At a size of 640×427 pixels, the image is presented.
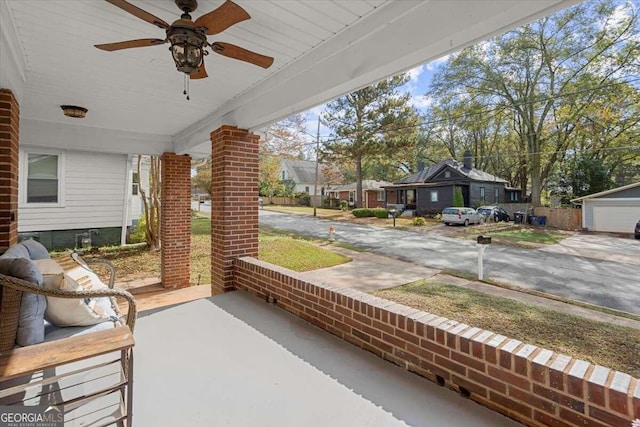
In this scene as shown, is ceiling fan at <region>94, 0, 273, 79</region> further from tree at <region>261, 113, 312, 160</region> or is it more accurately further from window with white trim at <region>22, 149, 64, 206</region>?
tree at <region>261, 113, 312, 160</region>

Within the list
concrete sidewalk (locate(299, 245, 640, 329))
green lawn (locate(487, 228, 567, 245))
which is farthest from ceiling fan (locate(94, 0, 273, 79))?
green lawn (locate(487, 228, 567, 245))

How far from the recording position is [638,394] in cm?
118

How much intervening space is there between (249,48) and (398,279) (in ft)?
19.2

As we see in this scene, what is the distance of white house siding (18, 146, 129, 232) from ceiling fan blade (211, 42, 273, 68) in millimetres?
7476

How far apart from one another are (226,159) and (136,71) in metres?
1.22

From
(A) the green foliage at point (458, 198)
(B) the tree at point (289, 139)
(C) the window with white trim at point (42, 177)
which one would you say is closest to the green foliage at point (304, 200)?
(B) the tree at point (289, 139)

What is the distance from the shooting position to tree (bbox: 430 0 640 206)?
1534 cm

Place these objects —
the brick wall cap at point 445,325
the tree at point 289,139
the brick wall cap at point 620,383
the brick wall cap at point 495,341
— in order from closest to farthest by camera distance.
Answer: the brick wall cap at point 620,383 < the brick wall cap at point 495,341 < the brick wall cap at point 445,325 < the tree at point 289,139

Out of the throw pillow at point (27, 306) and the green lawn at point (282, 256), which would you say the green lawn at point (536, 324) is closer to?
the green lawn at point (282, 256)

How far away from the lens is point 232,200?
376 cm

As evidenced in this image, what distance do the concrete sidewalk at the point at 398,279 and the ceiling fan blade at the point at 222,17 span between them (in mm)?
3621

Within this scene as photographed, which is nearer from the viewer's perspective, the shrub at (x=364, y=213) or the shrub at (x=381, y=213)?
the shrub at (x=381, y=213)

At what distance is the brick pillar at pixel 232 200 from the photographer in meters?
3.74

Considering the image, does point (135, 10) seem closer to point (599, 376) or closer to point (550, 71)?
point (599, 376)
